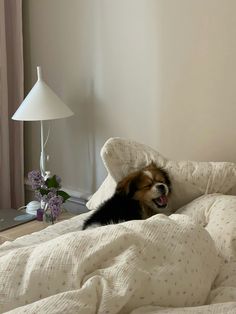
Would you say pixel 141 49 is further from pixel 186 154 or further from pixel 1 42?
pixel 1 42

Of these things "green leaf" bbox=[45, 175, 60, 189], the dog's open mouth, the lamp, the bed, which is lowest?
"green leaf" bbox=[45, 175, 60, 189]

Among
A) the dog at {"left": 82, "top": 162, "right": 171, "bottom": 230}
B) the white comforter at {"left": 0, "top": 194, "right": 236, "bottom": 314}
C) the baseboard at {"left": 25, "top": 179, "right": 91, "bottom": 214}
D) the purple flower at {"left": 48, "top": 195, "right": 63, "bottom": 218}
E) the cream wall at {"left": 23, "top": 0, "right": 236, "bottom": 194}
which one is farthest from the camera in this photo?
the baseboard at {"left": 25, "top": 179, "right": 91, "bottom": 214}

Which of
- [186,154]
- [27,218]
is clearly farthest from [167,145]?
[27,218]

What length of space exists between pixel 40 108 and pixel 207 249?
1398 mm

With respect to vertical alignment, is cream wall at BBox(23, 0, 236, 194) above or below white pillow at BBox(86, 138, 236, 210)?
above

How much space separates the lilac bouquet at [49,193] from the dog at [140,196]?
0.48 metres

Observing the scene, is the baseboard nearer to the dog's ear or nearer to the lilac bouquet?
the lilac bouquet

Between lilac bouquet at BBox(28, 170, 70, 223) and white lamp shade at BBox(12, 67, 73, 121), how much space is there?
32 centimetres

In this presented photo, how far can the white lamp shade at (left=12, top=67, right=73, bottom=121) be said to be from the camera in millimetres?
2326

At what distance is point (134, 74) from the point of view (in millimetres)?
2404

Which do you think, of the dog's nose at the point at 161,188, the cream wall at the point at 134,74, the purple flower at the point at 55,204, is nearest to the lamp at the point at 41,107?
the purple flower at the point at 55,204

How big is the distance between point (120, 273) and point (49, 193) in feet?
4.61

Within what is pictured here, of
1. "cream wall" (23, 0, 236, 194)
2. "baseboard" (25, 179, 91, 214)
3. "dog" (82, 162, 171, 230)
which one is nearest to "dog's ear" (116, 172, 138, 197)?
"dog" (82, 162, 171, 230)

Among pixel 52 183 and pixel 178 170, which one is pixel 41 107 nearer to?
pixel 52 183
